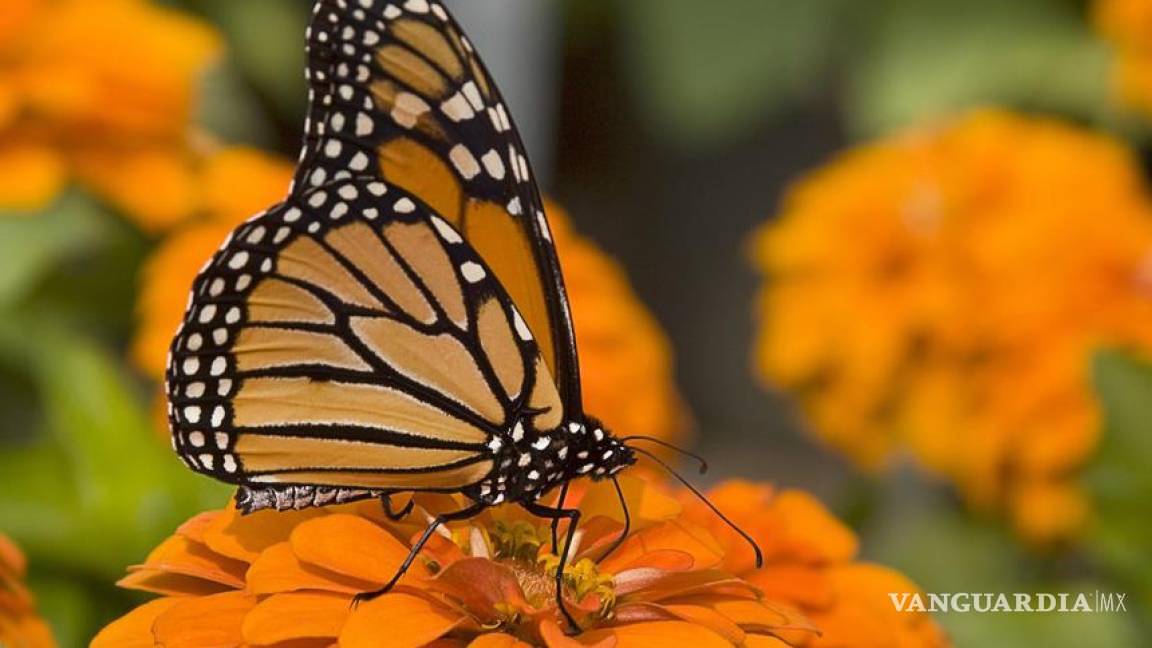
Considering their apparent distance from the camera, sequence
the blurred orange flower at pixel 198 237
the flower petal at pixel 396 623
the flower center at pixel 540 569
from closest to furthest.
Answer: the flower petal at pixel 396 623 → the flower center at pixel 540 569 → the blurred orange flower at pixel 198 237

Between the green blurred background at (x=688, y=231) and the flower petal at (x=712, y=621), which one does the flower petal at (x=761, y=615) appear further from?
the green blurred background at (x=688, y=231)

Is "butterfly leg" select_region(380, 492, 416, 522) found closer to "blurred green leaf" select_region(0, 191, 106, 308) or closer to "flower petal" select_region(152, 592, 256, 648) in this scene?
"flower petal" select_region(152, 592, 256, 648)

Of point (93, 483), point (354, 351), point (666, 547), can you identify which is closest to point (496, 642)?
point (666, 547)

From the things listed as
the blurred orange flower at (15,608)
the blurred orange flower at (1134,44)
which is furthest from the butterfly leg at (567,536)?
the blurred orange flower at (1134,44)

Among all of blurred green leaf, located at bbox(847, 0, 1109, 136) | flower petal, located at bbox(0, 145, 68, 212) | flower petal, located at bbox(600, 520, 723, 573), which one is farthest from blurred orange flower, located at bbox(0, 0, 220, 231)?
blurred green leaf, located at bbox(847, 0, 1109, 136)

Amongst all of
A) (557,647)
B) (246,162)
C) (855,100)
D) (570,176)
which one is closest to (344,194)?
(557,647)

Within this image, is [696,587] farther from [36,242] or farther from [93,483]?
[36,242]

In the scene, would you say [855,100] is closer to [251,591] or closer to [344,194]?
[344,194]
